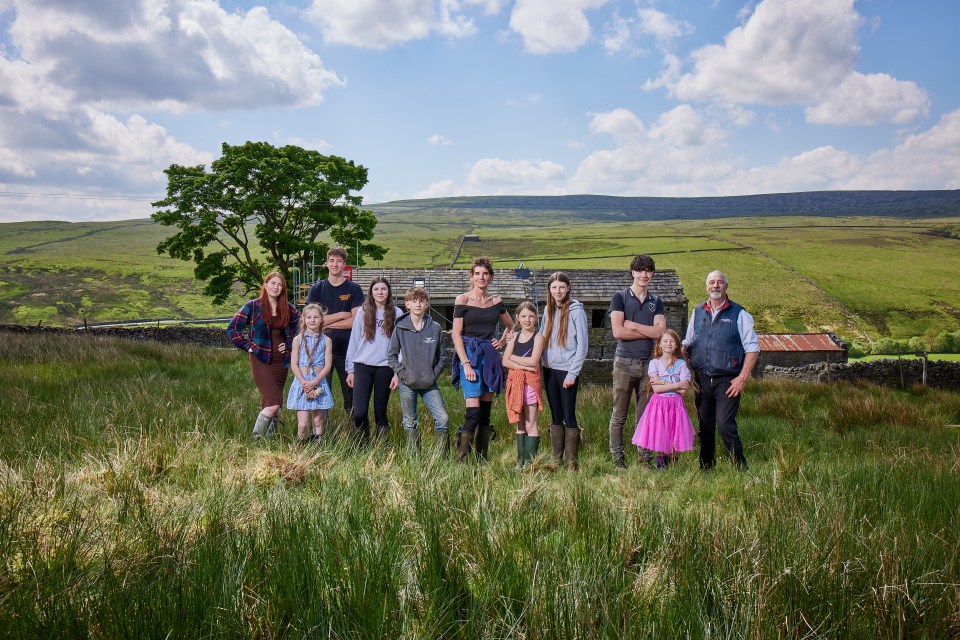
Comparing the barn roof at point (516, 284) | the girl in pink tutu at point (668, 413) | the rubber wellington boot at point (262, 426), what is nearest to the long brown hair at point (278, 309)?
the rubber wellington boot at point (262, 426)

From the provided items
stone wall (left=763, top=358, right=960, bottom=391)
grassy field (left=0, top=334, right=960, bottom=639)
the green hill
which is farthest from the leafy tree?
the green hill

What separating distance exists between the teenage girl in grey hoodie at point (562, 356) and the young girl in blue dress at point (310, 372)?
2.28 m

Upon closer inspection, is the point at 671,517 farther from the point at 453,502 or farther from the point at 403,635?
the point at 403,635

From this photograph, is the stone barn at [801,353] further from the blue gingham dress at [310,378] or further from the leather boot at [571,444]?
A: the blue gingham dress at [310,378]

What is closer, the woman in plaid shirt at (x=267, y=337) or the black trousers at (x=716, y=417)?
the black trousers at (x=716, y=417)

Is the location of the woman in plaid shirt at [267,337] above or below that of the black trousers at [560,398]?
above

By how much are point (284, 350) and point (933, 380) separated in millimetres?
25434

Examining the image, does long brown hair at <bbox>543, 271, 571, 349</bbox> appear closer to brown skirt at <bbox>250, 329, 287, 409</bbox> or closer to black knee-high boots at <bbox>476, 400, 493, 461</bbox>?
black knee-high boots at <bbox>476, 400, 493, 461</bbox>

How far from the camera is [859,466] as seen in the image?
4.75m

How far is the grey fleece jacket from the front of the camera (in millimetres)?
6191

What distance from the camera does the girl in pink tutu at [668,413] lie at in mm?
6273

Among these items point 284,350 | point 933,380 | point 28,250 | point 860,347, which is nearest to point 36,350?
point 284,350

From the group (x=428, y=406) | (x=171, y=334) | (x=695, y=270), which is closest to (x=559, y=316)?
(x=428, y=406)

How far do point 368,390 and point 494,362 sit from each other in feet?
4.50
